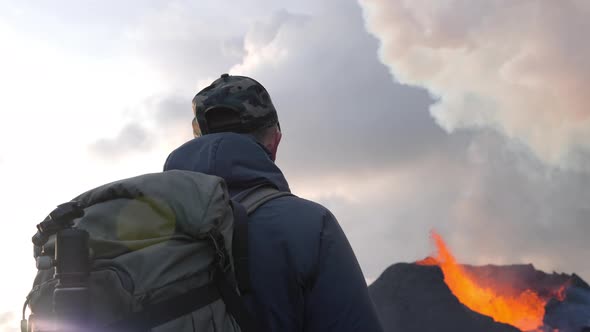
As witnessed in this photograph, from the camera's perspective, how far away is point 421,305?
60.8 meters

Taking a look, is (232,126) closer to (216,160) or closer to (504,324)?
(216,160)

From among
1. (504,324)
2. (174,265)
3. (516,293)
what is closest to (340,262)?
(174,265)

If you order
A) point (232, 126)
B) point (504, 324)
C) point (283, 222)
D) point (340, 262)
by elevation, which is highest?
point (504, 324)

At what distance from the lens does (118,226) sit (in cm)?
251

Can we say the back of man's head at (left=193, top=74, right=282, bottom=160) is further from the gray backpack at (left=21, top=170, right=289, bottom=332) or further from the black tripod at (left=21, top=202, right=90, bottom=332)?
the black tripod at (left=21, top=202, right=90, bottom=332)

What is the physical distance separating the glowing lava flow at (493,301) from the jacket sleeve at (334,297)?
5538 centimetres

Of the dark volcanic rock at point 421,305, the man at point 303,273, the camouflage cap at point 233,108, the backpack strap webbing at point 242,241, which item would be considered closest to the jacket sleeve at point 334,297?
the man at point 303,273

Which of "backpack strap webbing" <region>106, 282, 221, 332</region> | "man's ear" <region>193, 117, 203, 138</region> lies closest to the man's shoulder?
"backpack strap webbing" <region>106, 282, 221, 332</region>

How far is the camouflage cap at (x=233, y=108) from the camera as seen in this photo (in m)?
3.54

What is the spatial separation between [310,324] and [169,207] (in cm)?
82

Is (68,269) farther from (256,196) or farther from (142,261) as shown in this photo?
(256,196)

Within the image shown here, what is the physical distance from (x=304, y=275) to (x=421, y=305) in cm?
6060

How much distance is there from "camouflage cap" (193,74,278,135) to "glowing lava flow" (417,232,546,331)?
55.0 m

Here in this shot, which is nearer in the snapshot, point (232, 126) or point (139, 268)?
point (139, 268)
